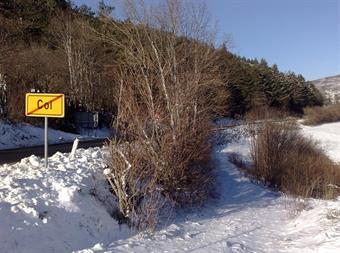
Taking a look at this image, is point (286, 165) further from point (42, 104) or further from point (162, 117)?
point (42, 104)

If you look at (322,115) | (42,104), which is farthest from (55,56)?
(322,115)

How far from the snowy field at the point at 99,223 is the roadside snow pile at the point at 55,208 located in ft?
0.05

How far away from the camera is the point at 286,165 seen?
936 inches

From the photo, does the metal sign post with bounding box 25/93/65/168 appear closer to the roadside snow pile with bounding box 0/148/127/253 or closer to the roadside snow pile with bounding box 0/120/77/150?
the roadside snow pile with bounding box 0/148/127/253

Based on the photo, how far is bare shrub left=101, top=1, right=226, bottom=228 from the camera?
1143 cm

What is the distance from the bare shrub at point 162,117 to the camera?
450 inches

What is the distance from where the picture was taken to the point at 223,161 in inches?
1026

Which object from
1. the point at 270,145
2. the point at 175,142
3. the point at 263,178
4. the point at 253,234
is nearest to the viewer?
the point at 253,234

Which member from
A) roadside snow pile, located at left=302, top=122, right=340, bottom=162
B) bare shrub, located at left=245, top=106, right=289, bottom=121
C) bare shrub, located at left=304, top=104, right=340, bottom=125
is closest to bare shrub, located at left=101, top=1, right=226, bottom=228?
bare shrub, located at left=245, top=106, right=289, bottom=121

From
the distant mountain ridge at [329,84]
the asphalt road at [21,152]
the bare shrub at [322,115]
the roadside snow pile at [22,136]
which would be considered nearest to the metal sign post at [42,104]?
the asphalt road at [21,152]

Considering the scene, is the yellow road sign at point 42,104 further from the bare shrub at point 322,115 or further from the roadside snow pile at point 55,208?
the bare shrub at point 322,115

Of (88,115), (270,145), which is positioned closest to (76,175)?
(270,145)

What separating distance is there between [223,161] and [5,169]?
1538 cm

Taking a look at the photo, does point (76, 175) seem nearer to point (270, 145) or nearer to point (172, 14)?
point (172, 14)
